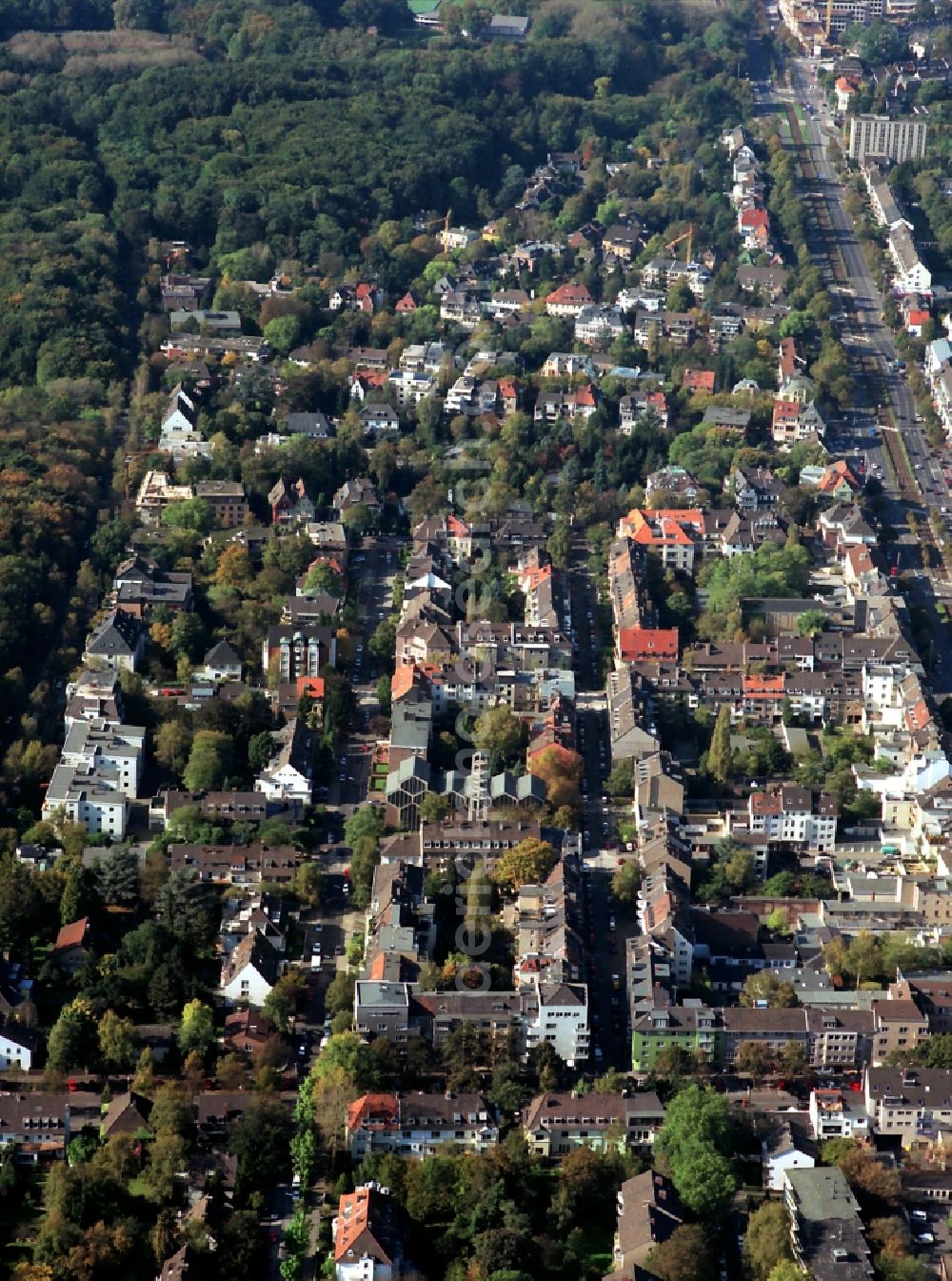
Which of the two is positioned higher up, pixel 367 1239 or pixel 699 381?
pixel 367 1239

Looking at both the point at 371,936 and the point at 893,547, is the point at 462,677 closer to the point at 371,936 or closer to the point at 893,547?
the point at 371,936

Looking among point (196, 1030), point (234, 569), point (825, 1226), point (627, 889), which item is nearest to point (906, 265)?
point (234, 569)

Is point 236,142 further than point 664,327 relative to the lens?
Yes

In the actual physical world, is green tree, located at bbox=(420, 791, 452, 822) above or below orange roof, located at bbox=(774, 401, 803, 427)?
above

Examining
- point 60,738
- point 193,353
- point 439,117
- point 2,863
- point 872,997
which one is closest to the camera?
point 872,997

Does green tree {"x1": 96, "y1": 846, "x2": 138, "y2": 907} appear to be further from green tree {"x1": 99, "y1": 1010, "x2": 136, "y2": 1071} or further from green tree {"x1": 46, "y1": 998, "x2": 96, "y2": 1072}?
green tree {"x1": 99, "y1": 1010, "x2": 136, "y2": 1071}

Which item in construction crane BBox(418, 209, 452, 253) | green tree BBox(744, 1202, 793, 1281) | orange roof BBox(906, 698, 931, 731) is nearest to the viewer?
green tree BBox(744, 1202, 793, 1281)

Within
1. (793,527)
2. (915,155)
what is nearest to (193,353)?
(793,527)

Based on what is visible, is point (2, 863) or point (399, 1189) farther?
point (2, 863)

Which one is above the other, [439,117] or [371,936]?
[371,936]

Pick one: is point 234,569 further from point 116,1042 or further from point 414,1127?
point 414,1127

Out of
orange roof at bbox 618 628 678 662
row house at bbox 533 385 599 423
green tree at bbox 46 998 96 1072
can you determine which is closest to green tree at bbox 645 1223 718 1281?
green tree at bbox 46 998 96 1072
